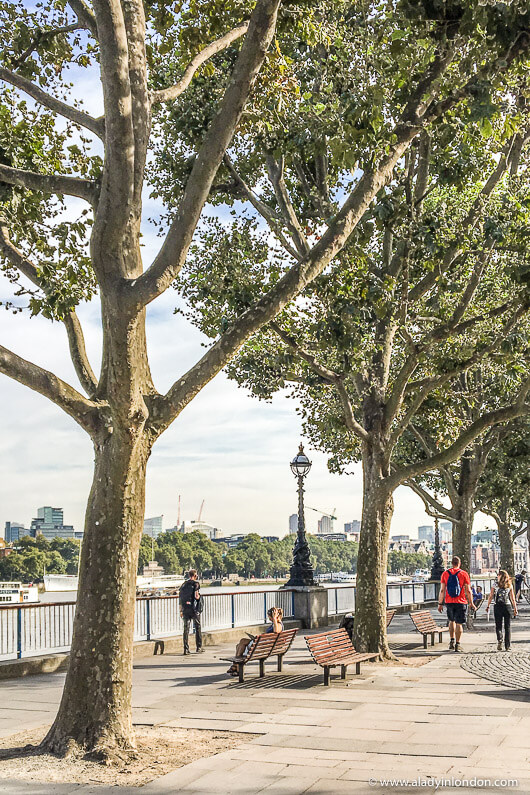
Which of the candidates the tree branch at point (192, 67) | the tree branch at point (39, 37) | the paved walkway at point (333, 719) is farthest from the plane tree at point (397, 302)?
the tree branch at point (39, 37)

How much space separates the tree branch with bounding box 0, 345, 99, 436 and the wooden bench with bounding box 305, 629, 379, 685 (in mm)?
5806

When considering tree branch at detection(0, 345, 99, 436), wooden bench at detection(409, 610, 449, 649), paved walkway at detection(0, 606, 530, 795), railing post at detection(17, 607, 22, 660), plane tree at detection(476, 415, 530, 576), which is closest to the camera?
paved walkway at detection(0, 606, 530, 795)

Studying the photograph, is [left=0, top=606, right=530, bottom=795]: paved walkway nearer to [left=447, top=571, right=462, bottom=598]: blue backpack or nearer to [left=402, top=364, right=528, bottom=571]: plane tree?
[left=447, top=571, right=462, bottom=598]: blue backpack

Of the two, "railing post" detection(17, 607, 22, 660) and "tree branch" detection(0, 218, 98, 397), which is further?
"railing post" detection(17, 607, 22, 660)

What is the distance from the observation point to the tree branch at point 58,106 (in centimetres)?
966

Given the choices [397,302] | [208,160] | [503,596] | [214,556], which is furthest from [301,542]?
[214,556]

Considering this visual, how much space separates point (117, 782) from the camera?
7.34m

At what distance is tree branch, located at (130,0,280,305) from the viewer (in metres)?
8.65

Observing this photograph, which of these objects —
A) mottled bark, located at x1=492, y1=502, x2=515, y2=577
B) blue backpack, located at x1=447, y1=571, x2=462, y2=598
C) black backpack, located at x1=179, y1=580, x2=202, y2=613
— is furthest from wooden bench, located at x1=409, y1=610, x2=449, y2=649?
mottled bark, located at x1=492, y1=502, x2=515, y2=577

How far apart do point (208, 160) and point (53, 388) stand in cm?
282

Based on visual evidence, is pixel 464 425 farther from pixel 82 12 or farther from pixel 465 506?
pixel 82 12

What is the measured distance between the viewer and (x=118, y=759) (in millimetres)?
7953

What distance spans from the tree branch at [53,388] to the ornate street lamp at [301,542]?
15059mm

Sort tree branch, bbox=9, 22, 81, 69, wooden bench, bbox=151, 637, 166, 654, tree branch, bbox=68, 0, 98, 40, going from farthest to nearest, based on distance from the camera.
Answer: wooden bench, bbox=151, 637, 166, 654 < tree branch, bbox=9, 22, 81, 69 < tree branch, bbox=68, 0, 98, 40
